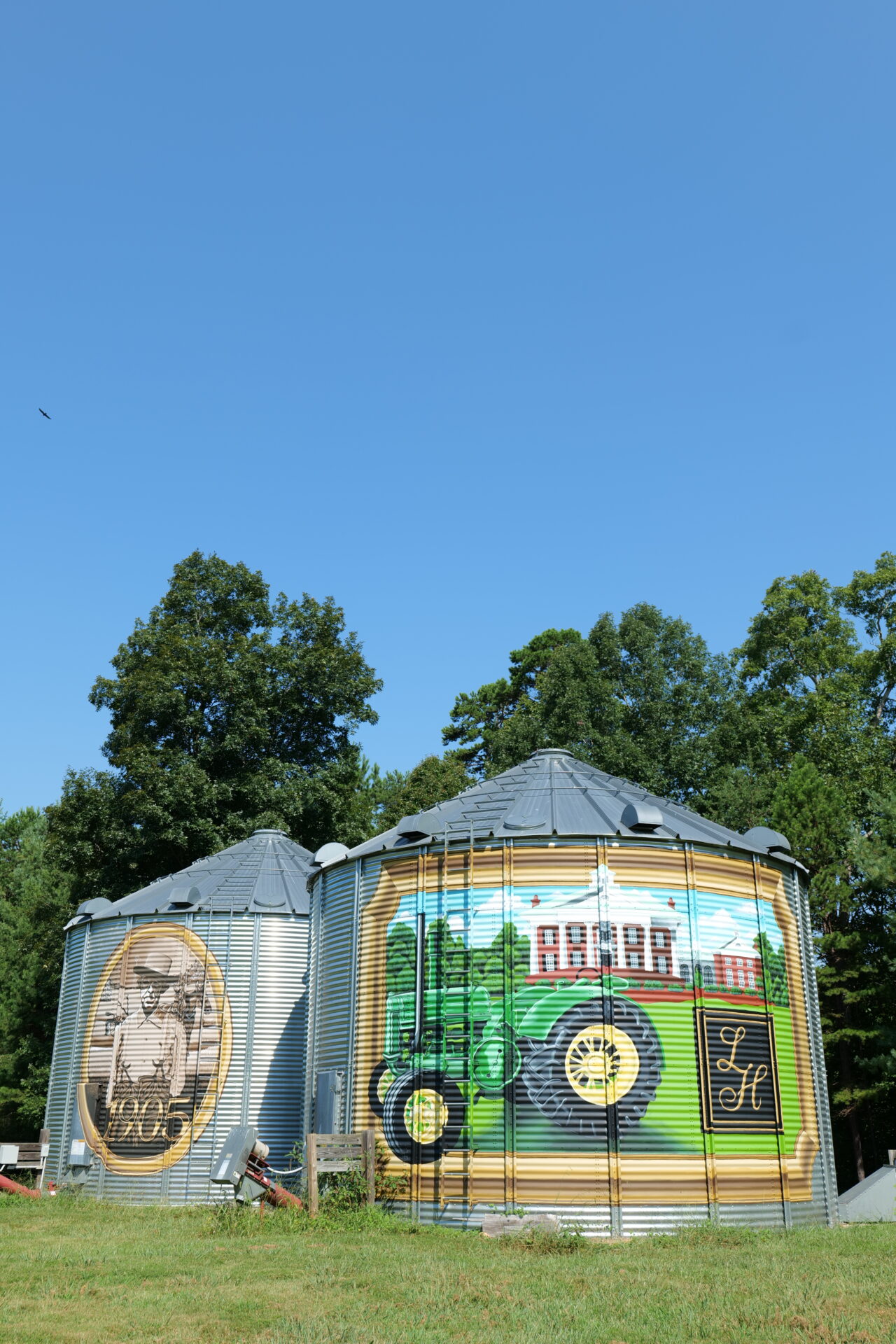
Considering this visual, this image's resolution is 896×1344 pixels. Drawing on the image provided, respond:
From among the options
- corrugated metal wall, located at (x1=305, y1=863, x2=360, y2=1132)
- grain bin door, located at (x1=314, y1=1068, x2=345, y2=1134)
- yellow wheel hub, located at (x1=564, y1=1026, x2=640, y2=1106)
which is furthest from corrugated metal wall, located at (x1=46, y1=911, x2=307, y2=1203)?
yellow wheel hub, located at (x1=564, y1=1026, x2=640, y2=1106)

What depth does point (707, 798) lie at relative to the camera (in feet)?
165

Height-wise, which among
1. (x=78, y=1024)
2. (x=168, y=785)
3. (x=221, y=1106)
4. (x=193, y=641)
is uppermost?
(x=193, y=641)

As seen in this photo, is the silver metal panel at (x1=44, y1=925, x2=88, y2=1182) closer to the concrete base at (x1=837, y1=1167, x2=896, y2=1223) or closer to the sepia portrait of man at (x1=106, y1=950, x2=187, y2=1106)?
the sepia portrait of man at (x1=106, y1=950, x2=187, y2=1106)

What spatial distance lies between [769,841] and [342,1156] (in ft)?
35.4

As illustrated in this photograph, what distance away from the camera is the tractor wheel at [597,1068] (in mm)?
20250

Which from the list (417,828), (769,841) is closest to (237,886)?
(417,828)

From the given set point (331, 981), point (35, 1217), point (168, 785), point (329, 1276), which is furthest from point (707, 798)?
point (329, 1276)

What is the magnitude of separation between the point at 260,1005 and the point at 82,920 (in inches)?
255

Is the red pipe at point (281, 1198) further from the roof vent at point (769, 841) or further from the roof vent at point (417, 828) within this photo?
the roof vent at point (769, 841)

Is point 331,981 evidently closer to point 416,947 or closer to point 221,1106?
point 416,947

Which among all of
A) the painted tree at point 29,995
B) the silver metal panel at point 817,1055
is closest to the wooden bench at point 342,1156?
the silver metal panel at point 817,1055

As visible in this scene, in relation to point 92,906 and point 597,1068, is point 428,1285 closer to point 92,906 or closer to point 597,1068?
point 597,1068

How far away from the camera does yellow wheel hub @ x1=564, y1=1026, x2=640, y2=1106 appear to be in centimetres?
2036

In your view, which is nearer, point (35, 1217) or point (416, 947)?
point (416, 947)
